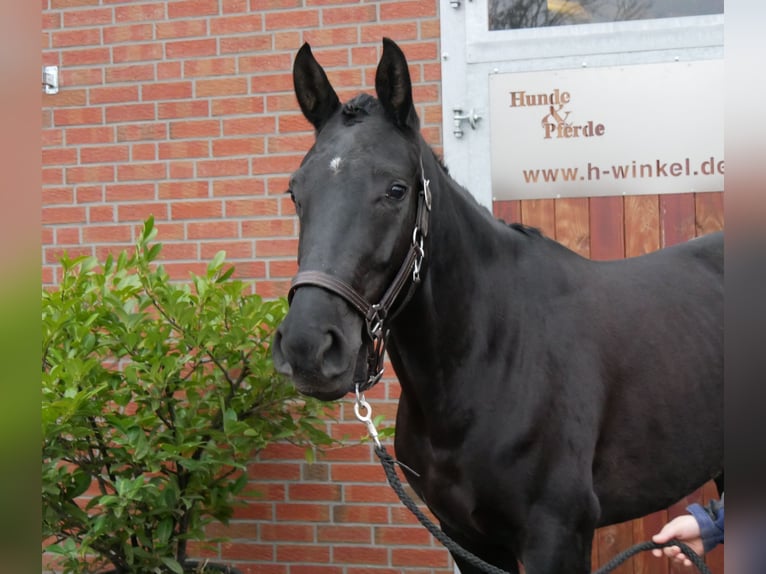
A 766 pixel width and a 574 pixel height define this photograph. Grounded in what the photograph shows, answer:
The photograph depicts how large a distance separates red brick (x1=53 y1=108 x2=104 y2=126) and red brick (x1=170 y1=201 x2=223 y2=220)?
638 millimetres

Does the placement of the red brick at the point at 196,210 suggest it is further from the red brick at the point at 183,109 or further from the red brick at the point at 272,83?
the red brick at the point at 272,83

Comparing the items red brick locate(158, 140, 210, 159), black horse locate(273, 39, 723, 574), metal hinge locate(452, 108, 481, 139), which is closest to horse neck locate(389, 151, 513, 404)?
black horse locate(273, 39, 723, 574)

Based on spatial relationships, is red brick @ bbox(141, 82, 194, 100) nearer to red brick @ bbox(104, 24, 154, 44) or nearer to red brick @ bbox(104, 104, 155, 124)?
red brick @ bbox(104, 104, 155, 124)

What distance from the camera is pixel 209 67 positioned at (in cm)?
412

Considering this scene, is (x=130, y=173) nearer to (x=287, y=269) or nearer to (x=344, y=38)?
(x=287, y=269)

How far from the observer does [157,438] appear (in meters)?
3.20

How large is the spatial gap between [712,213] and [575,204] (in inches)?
23.6

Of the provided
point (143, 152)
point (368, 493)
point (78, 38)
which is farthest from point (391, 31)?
point (368, 493)

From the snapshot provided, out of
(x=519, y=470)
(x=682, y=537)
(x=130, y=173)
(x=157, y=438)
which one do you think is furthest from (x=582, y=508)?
(x=130, y=173)

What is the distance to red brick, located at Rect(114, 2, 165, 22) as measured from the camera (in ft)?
13.8

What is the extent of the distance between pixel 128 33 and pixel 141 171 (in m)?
0.72

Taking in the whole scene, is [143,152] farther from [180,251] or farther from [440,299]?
[440,299]

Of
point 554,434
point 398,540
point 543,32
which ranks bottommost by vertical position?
point 398,540

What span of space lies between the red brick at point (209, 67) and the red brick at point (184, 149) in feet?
1.12
